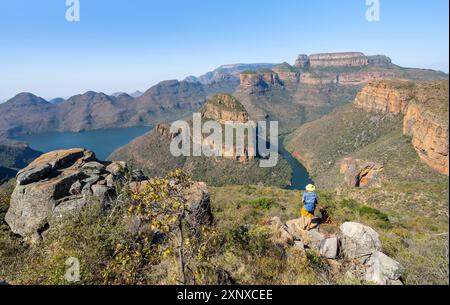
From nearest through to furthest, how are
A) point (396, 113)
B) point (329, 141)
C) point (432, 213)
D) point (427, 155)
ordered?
point (432, 213) < point (427, 155) < point (396, 113) < point (329, 141)

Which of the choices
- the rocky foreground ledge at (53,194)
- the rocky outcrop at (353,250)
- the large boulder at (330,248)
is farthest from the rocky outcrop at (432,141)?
the rocky foreground ledge at (53,194)

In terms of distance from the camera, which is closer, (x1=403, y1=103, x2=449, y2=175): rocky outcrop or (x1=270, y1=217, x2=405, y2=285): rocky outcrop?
(x1=270, y1=217, x2=405, y2=285): rocky outcrop

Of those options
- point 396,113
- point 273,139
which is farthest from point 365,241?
point 273,139

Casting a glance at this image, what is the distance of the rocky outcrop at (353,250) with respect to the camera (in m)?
7.60

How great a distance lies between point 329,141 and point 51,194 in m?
105

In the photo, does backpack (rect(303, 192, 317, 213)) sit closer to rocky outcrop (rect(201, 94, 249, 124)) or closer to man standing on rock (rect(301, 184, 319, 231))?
man standing on rock (rect(301, 184, 319, 231))

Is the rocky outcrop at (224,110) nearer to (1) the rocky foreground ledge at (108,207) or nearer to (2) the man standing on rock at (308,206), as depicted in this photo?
(1) the rocky foreground ledge at (108,207)

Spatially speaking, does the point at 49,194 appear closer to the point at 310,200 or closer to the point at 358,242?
the point at 310,200

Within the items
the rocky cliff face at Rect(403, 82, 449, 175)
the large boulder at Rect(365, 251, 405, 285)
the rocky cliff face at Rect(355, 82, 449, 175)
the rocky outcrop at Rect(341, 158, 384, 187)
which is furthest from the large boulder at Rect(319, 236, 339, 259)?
the rocky cliff face at Rect(355, 82, 449, 175)

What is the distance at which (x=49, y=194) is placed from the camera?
1378 cm

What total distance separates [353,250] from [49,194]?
14.1 metres

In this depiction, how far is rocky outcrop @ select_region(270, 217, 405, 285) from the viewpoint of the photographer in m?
7.60
